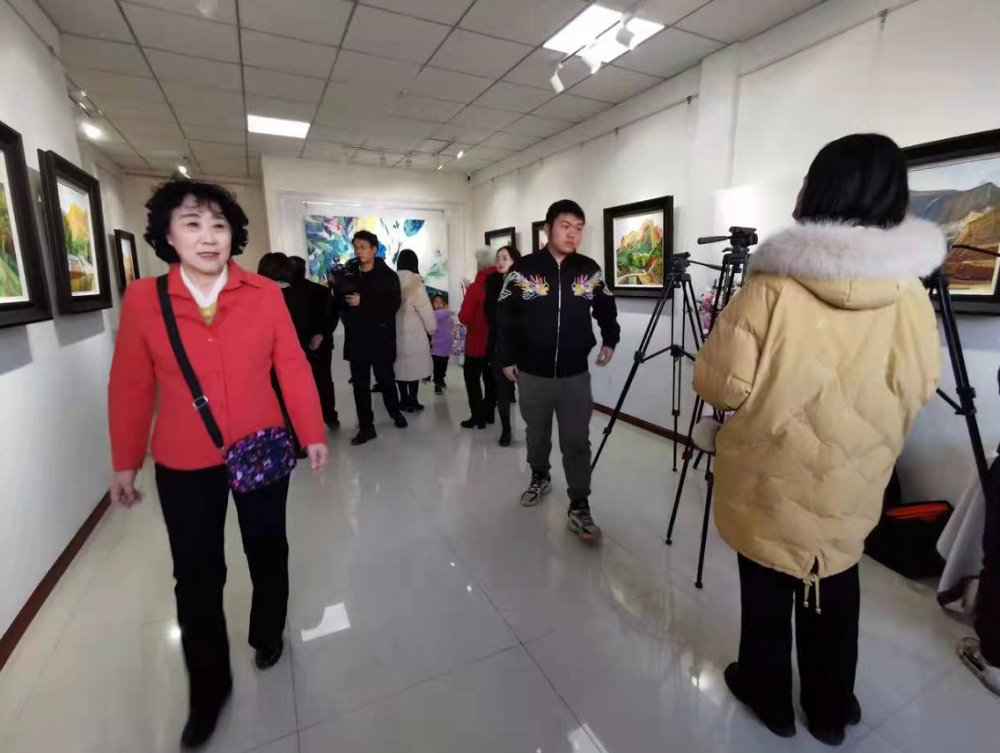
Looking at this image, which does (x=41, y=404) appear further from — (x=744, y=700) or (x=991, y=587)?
(x=991, y=587)

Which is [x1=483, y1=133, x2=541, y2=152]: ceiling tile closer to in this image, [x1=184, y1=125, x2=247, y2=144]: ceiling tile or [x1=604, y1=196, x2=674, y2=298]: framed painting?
[x1=604, y1=196, x2=674, y2=298]: framed painting

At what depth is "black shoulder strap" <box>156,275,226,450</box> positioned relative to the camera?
1240mm

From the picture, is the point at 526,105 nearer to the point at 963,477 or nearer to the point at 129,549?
the point at 963,477

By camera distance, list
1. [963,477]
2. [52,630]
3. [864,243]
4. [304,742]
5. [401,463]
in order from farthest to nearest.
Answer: [401,463] → [963,477] → [52,630] → [304,742] → [864,243]

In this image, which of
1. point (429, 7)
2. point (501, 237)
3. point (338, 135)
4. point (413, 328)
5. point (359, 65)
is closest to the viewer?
point (429, 7)

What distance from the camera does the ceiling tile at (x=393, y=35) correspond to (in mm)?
2803

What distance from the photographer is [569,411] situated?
7.91 feet

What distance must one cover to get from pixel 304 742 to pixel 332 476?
1955 mm

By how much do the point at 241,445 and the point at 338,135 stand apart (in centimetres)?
471

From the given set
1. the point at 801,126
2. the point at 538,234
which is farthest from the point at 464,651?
the point at 538,234

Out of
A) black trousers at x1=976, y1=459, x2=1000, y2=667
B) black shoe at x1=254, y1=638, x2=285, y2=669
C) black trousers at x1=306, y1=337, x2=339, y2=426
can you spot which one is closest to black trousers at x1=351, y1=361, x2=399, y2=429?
black trousers at x1=306, y1=337, x2=339, y2=426

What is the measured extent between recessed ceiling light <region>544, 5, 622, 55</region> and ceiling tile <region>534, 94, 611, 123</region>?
2.95 ft

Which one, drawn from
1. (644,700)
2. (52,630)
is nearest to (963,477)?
(644,700)

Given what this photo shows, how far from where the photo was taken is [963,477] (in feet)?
7.44
